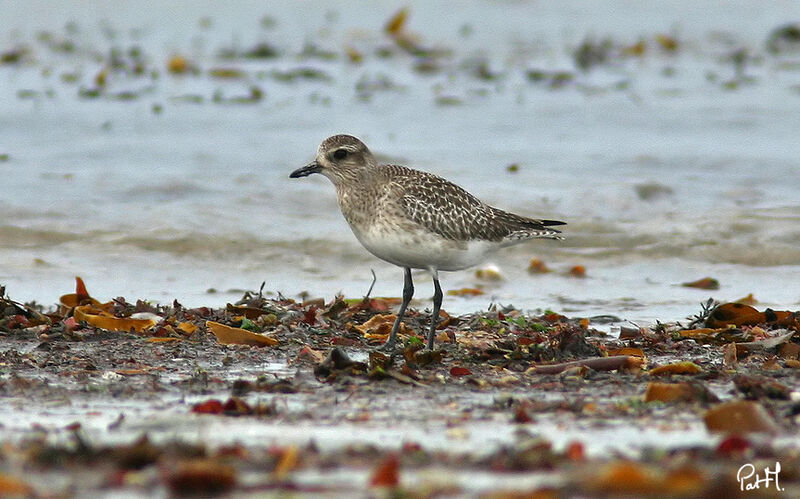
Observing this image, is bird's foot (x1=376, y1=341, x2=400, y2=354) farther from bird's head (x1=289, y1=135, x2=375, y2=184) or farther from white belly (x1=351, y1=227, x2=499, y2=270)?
bird's head (x1=289, y1=135, x2=375, y2=184)

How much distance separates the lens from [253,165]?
13000mm

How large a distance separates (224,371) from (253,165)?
738 cm

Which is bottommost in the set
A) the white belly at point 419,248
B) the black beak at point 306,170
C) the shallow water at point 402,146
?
the white belly at point 419,248

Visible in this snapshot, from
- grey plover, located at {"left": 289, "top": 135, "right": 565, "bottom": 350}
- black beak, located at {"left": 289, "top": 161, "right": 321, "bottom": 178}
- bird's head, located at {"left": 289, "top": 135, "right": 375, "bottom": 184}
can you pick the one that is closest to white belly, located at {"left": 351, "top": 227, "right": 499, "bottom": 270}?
grey plover, located at {"left": 289, "top": 135, "right": 565, "bottom": 350}

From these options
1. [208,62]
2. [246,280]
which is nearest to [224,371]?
[246,280]

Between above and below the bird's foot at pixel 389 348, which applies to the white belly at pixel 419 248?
above

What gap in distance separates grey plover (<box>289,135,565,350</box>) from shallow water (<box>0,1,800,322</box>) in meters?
1.34

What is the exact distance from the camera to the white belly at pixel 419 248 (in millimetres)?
6840

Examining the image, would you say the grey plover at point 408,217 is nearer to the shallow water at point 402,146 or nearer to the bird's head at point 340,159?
the bird's head at point 340,159

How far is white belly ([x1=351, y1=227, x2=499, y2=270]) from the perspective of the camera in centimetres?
684

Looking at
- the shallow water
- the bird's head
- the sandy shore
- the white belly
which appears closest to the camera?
the sandy shore

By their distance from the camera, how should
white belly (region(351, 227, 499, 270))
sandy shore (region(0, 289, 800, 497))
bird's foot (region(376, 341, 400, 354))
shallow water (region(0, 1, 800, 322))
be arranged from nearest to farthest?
sandy shore (region(0, 289, 800, 497)) < bird's foot (region(376, 341, 400, 354)) < white belly (region(351, 227, 499, 270)) < shallow water (region(0, 1, 800, 322))

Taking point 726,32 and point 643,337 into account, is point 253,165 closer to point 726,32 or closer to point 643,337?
point 643,337

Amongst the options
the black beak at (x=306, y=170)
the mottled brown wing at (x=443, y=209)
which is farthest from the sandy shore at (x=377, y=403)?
the black beak at (x=306, y=170)
